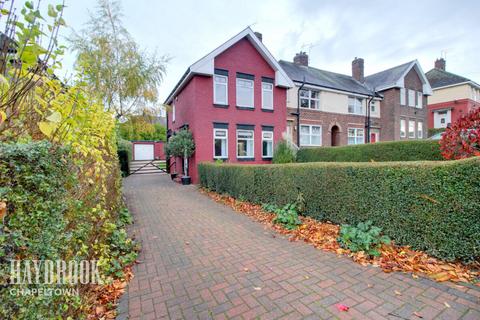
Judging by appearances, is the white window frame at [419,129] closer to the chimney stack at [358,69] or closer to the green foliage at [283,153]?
the chimney stack at [358,69]

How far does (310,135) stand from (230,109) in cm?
781

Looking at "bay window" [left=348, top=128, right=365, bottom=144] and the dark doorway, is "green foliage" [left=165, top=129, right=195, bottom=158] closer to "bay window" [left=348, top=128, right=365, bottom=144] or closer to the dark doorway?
the dark doorway

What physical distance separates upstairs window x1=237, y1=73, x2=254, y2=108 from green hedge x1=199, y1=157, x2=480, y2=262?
8223 millimetres

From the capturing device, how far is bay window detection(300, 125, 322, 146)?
17156 mm

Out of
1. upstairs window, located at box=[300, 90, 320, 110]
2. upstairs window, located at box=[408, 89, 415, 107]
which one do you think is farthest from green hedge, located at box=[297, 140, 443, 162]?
upstairs window, located at box=[408, 89, 415, 107]

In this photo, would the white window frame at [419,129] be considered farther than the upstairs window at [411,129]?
Yes

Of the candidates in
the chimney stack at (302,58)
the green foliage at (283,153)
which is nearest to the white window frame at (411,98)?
the chimney stack at (302,58)

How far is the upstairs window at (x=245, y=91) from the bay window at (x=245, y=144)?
1.68m

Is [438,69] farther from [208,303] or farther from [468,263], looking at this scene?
[208,303]

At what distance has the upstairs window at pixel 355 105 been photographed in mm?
19484

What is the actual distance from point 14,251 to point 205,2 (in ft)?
32.7

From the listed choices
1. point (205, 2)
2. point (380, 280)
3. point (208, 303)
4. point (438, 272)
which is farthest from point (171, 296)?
point (205, 2)

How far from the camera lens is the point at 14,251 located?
1.27 m

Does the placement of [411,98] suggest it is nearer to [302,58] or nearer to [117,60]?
[302,58]
